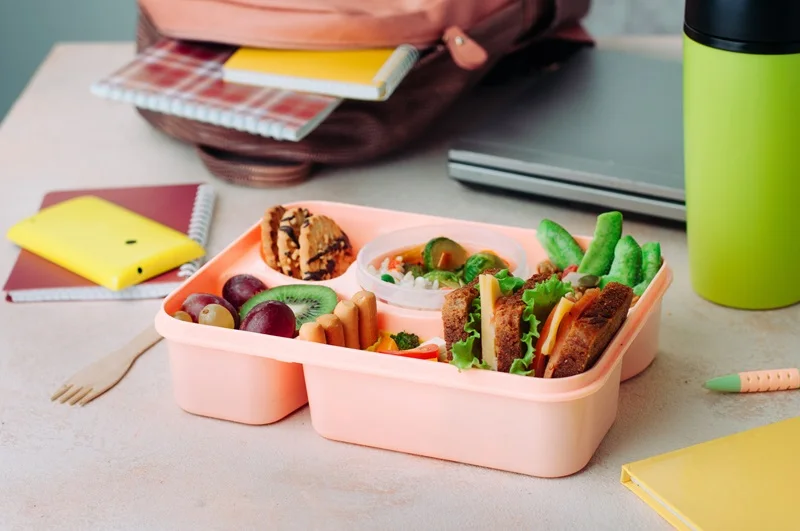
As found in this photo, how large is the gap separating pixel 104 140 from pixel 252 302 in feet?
1.93

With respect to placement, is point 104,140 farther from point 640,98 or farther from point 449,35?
point 640,98

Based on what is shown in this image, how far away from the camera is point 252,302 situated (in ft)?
3.02

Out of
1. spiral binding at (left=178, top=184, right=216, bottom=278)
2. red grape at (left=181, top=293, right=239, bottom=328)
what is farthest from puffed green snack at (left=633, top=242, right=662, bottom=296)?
spiral binding at (left=178, top=184, right=216, bottom=278)

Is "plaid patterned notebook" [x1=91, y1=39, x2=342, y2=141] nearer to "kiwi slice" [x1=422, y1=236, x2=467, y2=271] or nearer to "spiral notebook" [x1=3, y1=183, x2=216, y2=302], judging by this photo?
"spiral notebook" [x1=3, y1=183, x2=216, y2=302]

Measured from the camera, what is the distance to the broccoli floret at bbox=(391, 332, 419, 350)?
0.86 meters

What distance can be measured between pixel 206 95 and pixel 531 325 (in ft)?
1.98

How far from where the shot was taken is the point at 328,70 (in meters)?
1.19

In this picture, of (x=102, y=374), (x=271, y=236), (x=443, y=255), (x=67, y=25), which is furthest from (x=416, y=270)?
(x=67, y=25)

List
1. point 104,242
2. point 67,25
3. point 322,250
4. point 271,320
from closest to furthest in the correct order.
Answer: point 271,320 < point 322,250 < point 104,242 < point 67,25

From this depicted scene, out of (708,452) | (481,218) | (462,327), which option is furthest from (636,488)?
(481,218)

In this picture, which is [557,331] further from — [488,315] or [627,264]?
[627,264]

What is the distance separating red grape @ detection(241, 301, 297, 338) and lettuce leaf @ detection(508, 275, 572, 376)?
0.63 feet

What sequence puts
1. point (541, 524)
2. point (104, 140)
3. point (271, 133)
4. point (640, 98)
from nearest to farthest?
point (541, 524), point (271, 133), point (640, 98), point (104, 140)

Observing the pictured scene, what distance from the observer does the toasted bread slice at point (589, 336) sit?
2.41 ft
